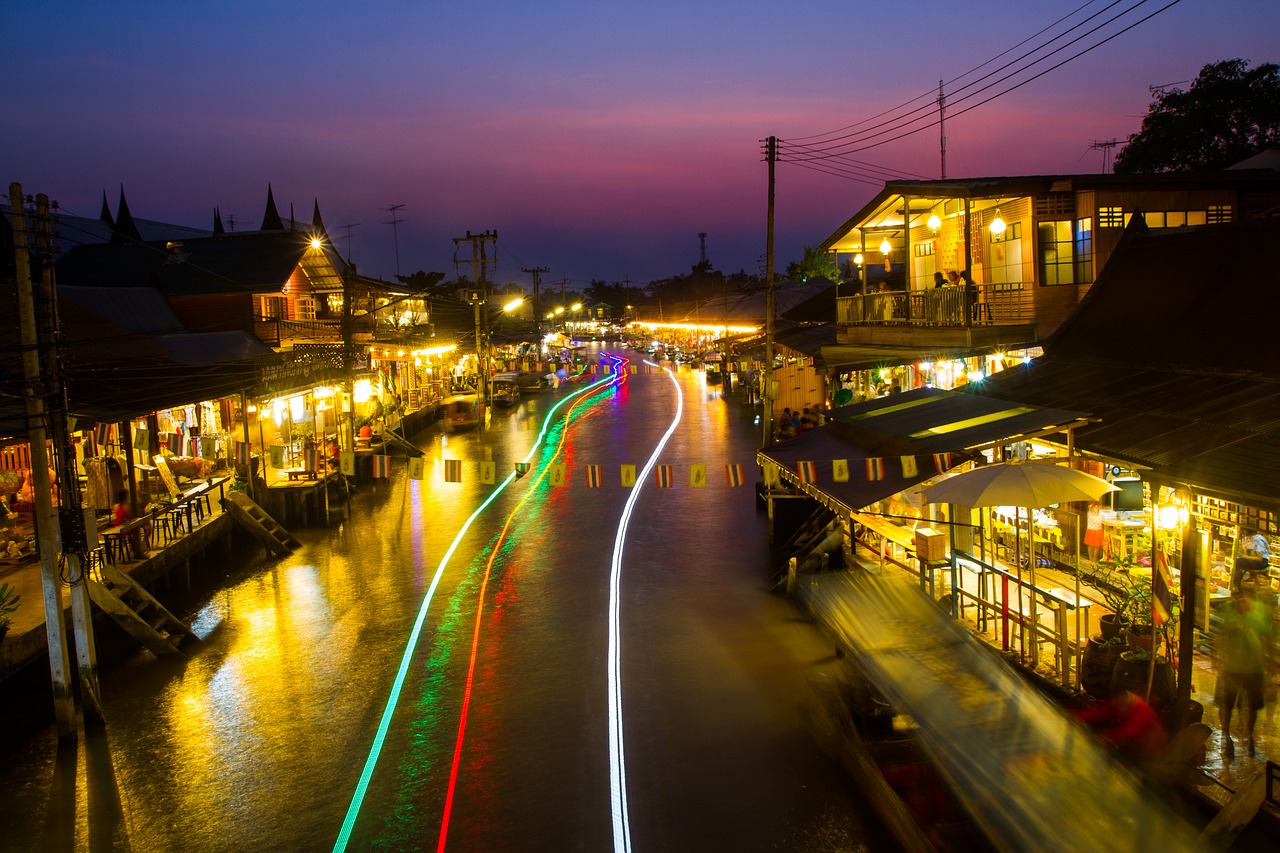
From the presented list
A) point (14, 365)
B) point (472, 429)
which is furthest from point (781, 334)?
point (14, 365)

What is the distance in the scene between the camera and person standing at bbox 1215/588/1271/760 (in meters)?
8.66

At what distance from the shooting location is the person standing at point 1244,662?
8664mm

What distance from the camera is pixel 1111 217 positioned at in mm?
20750

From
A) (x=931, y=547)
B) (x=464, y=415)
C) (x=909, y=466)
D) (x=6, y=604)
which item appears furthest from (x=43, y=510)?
(x=464, y=415)

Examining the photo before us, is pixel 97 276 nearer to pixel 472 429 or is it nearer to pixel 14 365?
pixel 472 429

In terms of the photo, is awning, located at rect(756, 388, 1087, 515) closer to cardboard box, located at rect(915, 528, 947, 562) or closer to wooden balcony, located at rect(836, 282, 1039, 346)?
cardboard box, located at rect(915, 528, 947, 562)

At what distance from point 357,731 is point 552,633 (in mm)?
4214

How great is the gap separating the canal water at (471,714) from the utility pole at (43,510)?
70 centimetres

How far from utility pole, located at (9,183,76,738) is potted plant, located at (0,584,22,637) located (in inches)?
72.8

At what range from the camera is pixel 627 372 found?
83.9 metres

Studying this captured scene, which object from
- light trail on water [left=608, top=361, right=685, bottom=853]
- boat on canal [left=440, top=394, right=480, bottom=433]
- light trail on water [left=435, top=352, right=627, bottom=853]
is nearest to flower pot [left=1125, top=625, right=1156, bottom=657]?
light trail on water [left=608, top=361, right=685, bottom=853]

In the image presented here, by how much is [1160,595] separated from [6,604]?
16311mm

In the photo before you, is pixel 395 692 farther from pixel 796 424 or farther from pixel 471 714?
pixel 796 424

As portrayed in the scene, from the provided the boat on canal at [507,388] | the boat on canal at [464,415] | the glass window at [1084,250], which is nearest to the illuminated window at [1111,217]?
the glass window at [1084,250]
